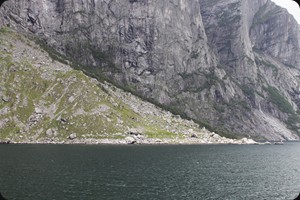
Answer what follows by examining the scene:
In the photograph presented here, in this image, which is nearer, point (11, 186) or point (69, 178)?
point (11, 186)

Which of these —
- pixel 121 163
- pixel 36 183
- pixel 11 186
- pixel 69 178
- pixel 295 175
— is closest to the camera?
pixel 11 186

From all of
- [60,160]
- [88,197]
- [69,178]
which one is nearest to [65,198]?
[88,197]

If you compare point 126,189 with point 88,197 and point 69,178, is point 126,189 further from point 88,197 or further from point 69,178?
point 69,178

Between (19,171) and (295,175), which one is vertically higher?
(19,171)

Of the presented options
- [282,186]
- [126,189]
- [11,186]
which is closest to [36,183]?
[11,186]

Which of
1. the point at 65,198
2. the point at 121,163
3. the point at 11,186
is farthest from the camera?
the point at 121,163

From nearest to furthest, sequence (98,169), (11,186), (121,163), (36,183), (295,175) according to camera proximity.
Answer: (11,186)
(36,183)
(98,169)
(295,175)
(121,163)

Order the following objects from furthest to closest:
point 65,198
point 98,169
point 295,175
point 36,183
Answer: point 295,175 < point 98,169 < point 36,183 < point 65,198

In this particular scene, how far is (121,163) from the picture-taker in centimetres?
12200

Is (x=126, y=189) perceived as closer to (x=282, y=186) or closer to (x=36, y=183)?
(x=36, y=183)

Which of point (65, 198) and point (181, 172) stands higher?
point (65, 198)

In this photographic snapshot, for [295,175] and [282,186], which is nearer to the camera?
[282,186]

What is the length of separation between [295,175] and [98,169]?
70.5 m

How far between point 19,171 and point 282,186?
78.1 metres
